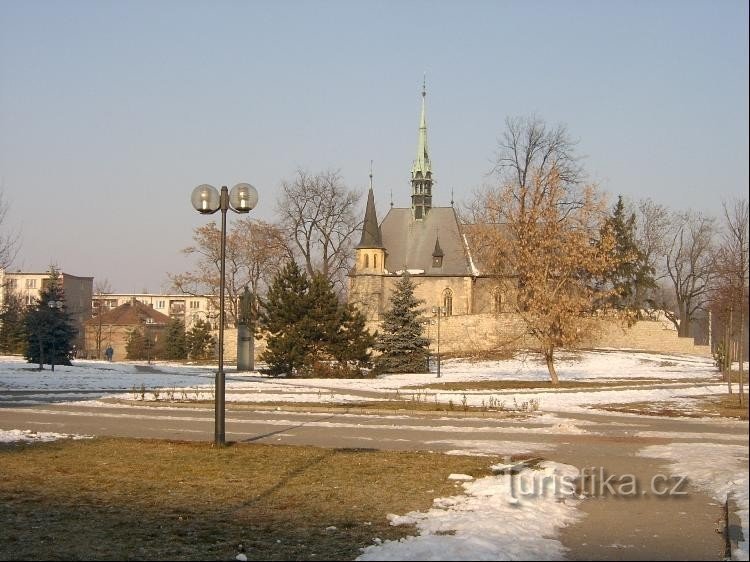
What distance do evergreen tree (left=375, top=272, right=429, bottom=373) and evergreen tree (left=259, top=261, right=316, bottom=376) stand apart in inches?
209

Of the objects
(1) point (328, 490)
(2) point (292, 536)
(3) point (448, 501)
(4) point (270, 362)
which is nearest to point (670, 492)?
(3) point (448, 501)

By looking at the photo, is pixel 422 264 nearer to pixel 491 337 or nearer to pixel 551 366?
pixel 491 337

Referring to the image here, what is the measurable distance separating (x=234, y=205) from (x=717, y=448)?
8.85 metres

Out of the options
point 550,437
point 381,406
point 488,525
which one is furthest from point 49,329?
point 488,525

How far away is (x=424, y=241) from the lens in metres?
78.3

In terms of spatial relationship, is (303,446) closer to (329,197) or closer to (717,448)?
(717,448)

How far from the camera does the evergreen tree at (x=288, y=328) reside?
37.3 meters

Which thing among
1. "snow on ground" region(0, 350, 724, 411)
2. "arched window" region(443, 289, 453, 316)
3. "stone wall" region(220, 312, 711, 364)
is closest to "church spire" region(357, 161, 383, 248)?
"arched window" region(443, 289, 453, 316)

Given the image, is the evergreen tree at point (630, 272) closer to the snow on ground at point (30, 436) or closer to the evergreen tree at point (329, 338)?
the evergreen tree at point (329, 338)

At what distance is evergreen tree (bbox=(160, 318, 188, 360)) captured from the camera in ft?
223

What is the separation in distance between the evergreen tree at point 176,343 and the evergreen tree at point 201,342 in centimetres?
165

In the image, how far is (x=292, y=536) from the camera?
7328 mm

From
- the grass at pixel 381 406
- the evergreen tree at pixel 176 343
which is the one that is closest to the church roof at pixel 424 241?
the evergreen tree at pixel 176 343

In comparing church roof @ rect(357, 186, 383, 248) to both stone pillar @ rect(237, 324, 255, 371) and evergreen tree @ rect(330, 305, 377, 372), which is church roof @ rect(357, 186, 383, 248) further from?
evergreen tree @ rect(330, 305, 377, 372)
